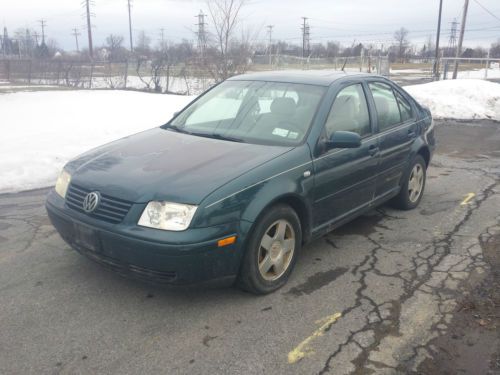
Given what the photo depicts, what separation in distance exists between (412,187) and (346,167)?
72.3 inches

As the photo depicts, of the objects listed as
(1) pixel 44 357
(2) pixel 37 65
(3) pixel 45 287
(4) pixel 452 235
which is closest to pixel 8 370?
(1) pixel 44 357

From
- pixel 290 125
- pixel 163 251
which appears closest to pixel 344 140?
pixel 290 125

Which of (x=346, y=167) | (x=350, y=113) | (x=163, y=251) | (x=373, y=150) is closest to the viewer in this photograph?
(x=163, y=251)

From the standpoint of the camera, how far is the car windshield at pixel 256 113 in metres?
4.01

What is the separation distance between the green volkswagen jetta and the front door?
1 cm

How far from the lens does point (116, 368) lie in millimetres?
2725

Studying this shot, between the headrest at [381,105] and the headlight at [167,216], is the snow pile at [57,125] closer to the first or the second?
the headlight at [167,216]

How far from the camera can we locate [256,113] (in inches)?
169

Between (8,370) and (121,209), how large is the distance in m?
1.13

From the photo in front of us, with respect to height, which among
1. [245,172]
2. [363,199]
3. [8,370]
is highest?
[245,172]

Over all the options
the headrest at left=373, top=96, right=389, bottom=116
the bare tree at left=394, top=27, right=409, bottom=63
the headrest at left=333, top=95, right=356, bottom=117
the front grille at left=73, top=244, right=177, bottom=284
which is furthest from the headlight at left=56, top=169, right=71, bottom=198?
the bare tree at left=394, top=27, right=409, bottom=63

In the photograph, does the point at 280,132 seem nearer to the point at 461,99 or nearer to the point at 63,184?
the point at 63,184

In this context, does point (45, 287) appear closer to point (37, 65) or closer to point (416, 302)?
point (416, 302)

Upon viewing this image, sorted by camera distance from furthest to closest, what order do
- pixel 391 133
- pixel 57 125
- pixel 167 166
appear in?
pixel 57 125
pixel 391 133
pixel 167 166
